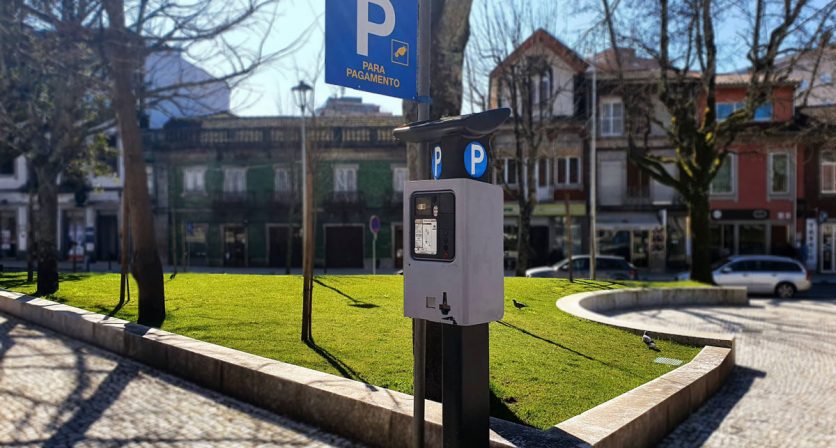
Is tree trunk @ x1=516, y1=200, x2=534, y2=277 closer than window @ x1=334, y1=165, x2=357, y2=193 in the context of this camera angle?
Yes

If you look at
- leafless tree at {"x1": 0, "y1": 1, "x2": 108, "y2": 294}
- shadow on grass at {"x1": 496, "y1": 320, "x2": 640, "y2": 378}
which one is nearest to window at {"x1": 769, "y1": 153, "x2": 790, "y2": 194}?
shadow on grass at {"x1": 496, "y1": 320, "x2": 640, "y2": 378}

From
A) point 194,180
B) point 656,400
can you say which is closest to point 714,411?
point 656,400

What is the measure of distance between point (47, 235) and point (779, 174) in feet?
101

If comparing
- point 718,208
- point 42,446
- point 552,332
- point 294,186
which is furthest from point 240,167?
point 42,446

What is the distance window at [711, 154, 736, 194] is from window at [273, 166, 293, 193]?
21466 mm

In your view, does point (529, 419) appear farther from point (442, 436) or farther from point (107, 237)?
point (107, 237)

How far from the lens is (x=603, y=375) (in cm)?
648

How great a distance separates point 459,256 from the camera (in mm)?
3750

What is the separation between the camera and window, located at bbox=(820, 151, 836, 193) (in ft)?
101

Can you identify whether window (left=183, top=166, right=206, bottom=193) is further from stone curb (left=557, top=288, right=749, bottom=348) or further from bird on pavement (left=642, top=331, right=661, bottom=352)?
bird on pavement (left=642, top=331, right=661, bottom=352)

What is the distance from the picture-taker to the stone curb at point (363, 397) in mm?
4469

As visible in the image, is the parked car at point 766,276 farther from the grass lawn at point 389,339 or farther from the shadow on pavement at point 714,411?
the shadow on pavement at point 714,411

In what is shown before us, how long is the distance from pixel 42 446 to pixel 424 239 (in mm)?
3253

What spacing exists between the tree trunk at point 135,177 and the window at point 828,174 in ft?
103
